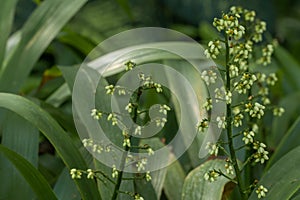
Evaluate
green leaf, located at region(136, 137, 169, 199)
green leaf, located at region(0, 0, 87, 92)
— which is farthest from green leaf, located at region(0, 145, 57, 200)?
green leaf, located at region(0, 0, 87, 92)

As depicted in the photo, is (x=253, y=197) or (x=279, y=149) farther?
(x=279, y=149)

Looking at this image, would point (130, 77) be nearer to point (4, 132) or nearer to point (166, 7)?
point (4, 132)

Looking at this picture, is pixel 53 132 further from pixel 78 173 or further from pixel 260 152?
pixel 260 152

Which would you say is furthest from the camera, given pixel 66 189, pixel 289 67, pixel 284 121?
pixel 289 67

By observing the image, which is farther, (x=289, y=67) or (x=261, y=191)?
(x=289, y=67)

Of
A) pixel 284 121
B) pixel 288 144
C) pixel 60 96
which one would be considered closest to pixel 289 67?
pixel 284 121

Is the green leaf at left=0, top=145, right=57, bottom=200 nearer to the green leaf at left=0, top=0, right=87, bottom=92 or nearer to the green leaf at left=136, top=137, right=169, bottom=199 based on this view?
the green leaf at left=136, top=137, right=169, bottom=199

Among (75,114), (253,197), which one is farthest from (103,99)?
(253,197)

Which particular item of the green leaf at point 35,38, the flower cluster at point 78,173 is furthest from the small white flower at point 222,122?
the green leaf at point 35,38

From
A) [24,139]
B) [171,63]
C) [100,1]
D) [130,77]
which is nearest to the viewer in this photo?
[130,77]
